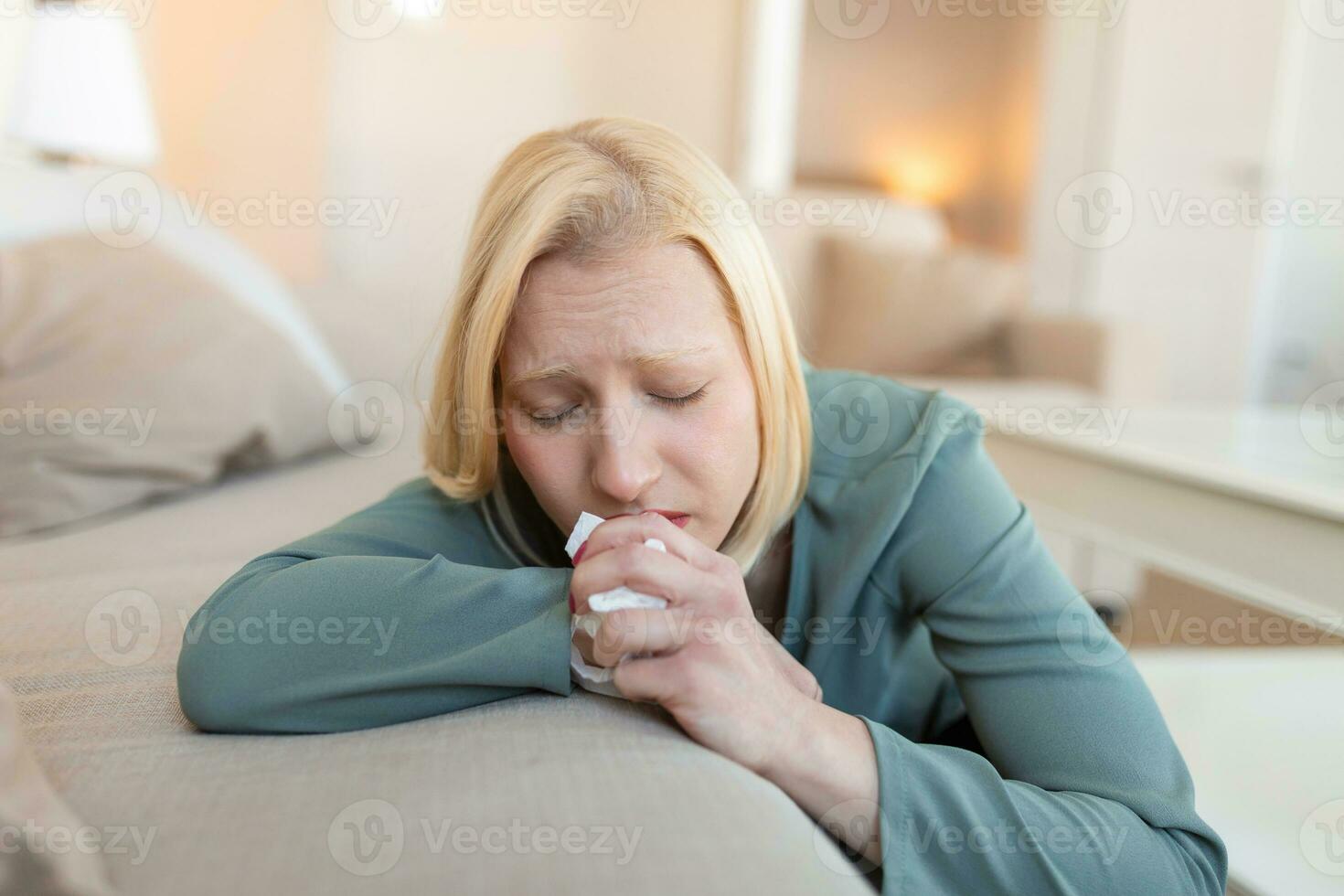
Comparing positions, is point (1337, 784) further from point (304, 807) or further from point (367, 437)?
point (367, 437)

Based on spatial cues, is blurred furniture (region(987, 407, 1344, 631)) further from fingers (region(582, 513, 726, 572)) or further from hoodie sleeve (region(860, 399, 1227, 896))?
fingers (region(582, 513, 726, 572))

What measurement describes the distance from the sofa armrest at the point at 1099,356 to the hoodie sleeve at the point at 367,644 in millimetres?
2262

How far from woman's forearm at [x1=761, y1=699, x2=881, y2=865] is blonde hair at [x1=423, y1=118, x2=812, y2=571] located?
305 millimetres

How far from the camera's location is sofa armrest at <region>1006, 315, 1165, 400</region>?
264cm

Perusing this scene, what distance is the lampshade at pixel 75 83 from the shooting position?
213cm

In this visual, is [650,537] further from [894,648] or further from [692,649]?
[894,648]

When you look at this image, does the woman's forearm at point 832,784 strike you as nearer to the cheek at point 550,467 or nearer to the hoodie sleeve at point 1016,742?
the hoodie sleeve at point 1016,742

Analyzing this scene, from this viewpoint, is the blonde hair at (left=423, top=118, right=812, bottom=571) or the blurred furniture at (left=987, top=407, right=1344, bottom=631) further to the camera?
the blurred furniture at (left=987, top=407, right=1344, bottom=631)

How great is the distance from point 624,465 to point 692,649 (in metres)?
0.18

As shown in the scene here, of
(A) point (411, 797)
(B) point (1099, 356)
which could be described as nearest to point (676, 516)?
(A) point (411, 797)

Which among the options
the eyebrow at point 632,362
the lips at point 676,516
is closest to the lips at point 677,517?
the lips at point 676,516

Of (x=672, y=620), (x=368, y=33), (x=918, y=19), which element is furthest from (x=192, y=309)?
(x=918, y=19)

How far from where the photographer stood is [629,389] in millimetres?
797

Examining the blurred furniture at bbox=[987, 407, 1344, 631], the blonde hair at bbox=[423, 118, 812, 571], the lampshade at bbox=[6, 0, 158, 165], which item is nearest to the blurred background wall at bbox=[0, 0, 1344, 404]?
the lampshade at bbox=[6, 0, 158, 165]
